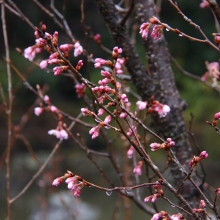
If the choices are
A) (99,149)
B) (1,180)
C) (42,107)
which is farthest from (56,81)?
(42,107)

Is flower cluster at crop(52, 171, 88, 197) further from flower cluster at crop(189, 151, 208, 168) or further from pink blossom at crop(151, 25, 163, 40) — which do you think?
pink blossom at crop(151, 25, 163, 40)

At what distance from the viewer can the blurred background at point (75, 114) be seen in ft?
17.1

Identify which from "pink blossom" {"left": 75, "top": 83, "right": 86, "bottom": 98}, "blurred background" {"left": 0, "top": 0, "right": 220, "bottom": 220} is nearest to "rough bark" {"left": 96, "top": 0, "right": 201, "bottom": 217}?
"pink blossom" {"left": 75, "top": 83, "right": 86, "bottom": 98}

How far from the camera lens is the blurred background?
5219mm

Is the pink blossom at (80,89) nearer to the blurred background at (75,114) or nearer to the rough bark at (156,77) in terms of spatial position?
the rough bark at (156,77)

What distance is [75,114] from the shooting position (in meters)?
7.23

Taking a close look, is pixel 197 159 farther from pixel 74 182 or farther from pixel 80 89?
pixel 80 89

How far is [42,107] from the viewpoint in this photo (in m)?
1.35

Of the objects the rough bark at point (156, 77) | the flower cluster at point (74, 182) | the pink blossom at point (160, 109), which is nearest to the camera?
the flower cluster at point (74, 182)

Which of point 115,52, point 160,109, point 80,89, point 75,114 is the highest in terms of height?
point 115,52

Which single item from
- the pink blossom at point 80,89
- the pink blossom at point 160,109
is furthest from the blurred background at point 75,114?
the pink blossom at point 160,109

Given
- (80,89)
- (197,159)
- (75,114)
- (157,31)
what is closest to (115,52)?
(157,31)

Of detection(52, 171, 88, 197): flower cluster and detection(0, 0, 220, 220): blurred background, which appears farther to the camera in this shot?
detection(0, 0, 220, 220): blurred background

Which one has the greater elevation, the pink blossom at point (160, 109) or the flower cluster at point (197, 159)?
the flower cluster at point (197, 159)
